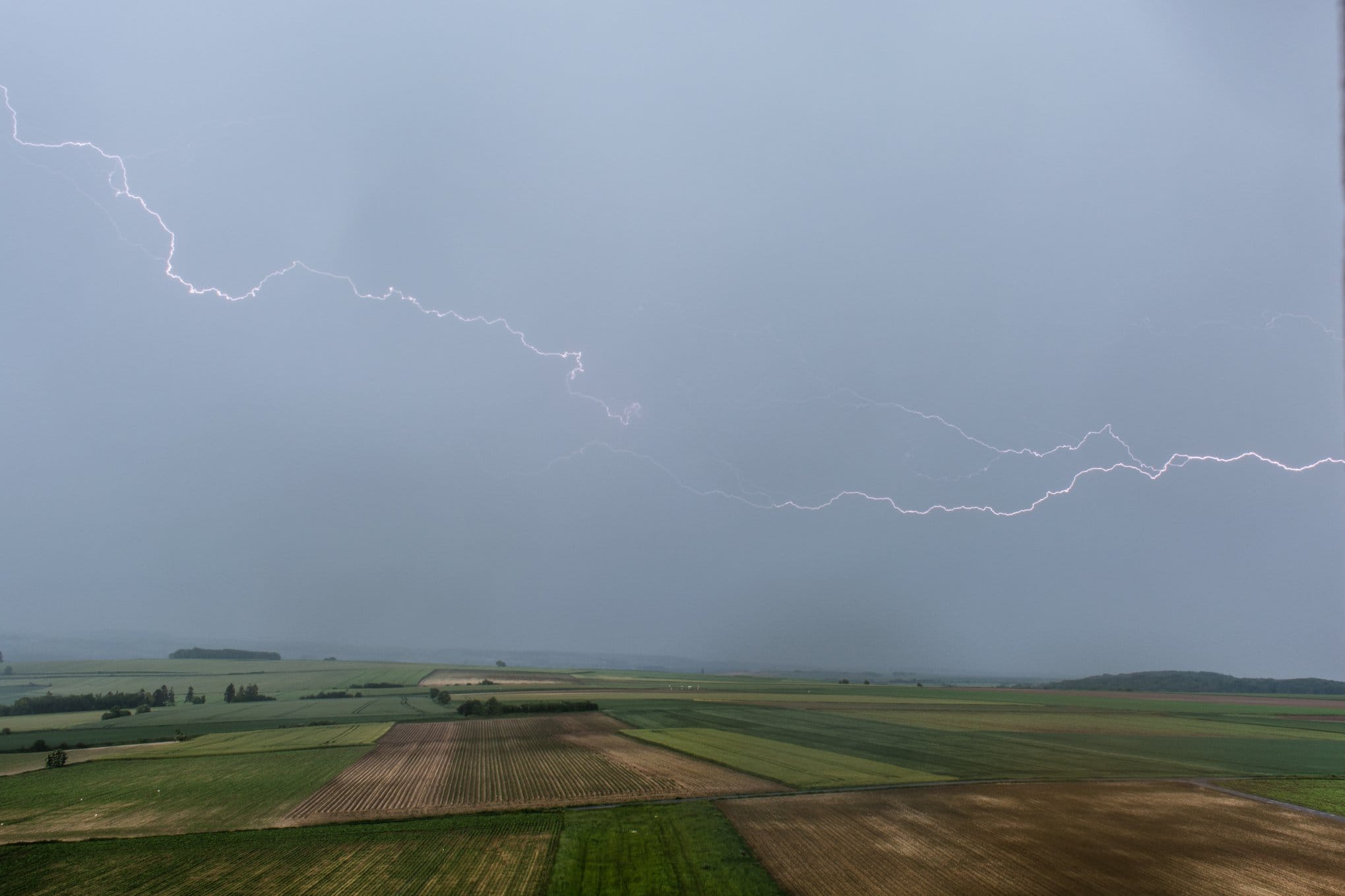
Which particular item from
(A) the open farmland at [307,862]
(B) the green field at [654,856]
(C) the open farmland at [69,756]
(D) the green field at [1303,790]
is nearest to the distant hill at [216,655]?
(C) the open farmland at [69,756]

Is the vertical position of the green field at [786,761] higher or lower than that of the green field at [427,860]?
lower

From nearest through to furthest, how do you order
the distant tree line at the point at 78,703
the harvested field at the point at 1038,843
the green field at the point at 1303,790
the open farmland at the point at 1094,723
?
the harvested field at the point at 1038,843 → the green field at the point at 1303,790 → the open farmland at the point at 1094,723 → the distant tree line at the point at 78,703

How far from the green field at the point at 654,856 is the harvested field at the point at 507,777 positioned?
3.68 metres

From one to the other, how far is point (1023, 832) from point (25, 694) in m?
126

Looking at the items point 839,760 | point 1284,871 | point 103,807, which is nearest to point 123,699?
point 103,807

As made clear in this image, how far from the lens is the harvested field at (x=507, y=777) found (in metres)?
28.6

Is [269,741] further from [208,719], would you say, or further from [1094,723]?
[1094,723]

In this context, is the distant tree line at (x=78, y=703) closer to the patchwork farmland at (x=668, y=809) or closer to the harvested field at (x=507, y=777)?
the patchwork farmland at (x=668, y=809)

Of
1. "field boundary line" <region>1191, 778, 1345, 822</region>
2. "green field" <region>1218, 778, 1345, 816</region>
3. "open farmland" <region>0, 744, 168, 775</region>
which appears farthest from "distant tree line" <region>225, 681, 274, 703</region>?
"green field" <region>1218, 778, 1345, 816</region>

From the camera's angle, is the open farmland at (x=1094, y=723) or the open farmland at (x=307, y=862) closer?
the open farmland at (x=307, y=862)

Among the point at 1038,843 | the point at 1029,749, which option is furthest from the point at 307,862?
the point at 1029,749

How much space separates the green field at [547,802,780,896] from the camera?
1867cm

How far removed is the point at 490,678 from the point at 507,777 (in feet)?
317

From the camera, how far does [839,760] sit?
39.0m
